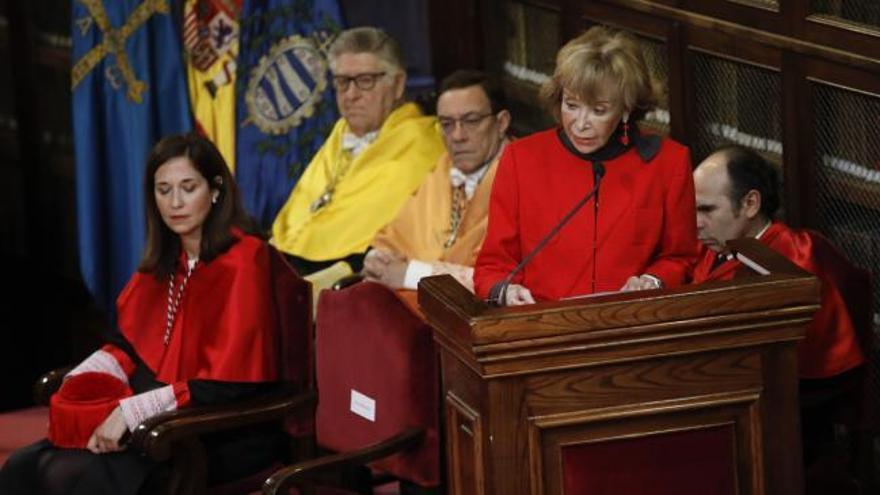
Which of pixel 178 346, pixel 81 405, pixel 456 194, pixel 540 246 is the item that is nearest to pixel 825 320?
pixel 540 246

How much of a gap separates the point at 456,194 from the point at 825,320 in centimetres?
148

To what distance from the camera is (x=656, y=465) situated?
149 inches

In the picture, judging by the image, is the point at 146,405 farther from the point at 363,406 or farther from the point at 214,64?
the point at 214,64

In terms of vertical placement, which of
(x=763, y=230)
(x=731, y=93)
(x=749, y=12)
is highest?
(x=749, y=12)

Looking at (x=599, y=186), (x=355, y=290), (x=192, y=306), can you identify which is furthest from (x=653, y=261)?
(x=192, y=306)

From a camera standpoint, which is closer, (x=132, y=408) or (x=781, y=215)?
(x=132, y=408)

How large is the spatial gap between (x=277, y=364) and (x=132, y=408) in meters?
0.39

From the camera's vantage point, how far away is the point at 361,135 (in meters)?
6.25

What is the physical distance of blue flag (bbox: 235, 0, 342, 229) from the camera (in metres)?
6.67

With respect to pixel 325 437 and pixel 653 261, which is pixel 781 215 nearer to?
pixel 653 261

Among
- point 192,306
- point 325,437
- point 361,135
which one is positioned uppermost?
point 361,135

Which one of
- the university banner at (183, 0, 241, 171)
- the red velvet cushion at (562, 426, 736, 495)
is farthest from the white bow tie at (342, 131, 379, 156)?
the red velvet cushion at (562, 426, 736, 495)

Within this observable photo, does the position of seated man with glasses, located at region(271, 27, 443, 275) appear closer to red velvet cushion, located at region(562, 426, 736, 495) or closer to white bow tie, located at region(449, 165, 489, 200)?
white bow tie, located at region(449, 165, 489, 200)

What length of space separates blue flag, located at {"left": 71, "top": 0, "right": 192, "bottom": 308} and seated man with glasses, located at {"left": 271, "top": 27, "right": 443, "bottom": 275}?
106cm
